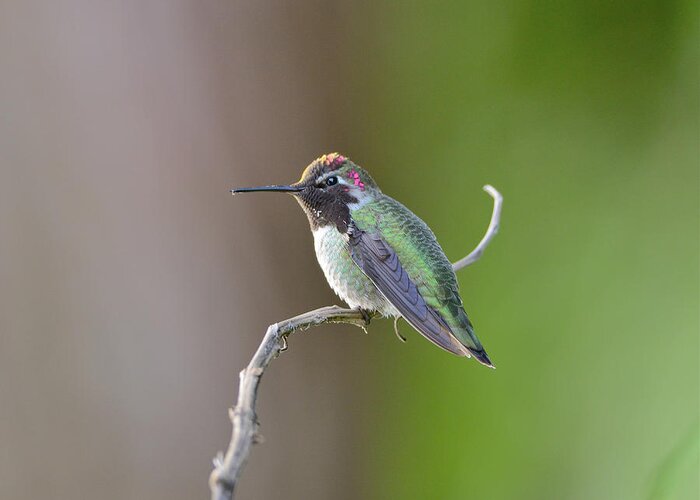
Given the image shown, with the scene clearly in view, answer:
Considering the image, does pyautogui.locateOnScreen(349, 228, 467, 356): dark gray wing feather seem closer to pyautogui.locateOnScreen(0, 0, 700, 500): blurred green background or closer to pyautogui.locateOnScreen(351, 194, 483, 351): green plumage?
pyautogui.locateOnScreen(351, 194, 483, 351): green plumage

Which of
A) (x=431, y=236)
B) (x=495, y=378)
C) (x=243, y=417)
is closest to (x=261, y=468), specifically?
(x=495, y=378)

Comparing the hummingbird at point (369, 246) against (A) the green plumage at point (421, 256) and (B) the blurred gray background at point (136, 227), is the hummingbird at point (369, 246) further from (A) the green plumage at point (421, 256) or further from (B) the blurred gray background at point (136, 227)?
(B) the blurred gray background at point (136, 227)

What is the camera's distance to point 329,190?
2.06 meters

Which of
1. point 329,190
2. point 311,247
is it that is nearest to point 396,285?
point 329,190

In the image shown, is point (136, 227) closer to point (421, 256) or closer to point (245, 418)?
point (421, 256)

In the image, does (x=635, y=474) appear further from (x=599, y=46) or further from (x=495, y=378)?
(x=599, y=46)

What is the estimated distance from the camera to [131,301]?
345cm

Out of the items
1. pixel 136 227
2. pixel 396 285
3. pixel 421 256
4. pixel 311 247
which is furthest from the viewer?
pixel 311 247

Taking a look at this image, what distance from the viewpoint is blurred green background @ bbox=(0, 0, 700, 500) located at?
3381 millimetres

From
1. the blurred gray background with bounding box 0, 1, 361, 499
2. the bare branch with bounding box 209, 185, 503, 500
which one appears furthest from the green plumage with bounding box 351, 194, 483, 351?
the blurred gray background with bounding box 0, 1, 361, 499

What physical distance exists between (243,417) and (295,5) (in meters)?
3.17

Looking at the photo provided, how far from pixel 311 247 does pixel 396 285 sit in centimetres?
183

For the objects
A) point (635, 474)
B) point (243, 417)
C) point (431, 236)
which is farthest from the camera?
point (635, 474)

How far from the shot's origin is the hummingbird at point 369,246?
190cm
